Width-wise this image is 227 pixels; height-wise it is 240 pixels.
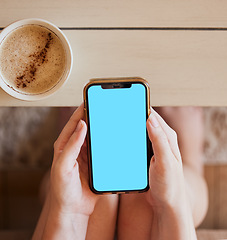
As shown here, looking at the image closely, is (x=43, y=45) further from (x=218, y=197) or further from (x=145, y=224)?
(x=218, y=197)

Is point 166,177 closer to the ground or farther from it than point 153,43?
closer to the ground

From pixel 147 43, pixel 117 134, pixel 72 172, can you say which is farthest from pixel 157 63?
pixel 72 172

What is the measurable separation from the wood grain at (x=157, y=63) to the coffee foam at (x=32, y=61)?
0.04 metres

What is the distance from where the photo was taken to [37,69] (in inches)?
23.6

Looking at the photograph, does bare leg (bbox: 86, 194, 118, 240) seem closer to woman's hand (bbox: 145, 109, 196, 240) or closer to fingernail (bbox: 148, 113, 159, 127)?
woman's hand (bbox: 145, 109, 196, 240)

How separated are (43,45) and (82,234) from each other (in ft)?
1.33

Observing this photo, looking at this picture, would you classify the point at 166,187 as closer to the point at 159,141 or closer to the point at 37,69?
the point at 159,141

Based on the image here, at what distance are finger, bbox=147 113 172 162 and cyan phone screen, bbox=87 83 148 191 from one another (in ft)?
0.16

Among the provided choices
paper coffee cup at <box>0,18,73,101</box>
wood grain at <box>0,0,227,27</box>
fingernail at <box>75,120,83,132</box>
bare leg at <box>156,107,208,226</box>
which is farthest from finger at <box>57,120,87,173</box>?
bare leg at <box>156,107,208,226</box>

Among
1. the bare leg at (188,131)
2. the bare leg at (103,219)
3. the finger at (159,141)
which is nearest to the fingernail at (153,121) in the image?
the finger at (159,141)

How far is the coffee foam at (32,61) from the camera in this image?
587 mm

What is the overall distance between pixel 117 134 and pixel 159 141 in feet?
0.33

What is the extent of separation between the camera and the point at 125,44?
61 centimetres

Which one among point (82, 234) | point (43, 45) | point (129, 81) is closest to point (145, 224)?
point (82, 234)
